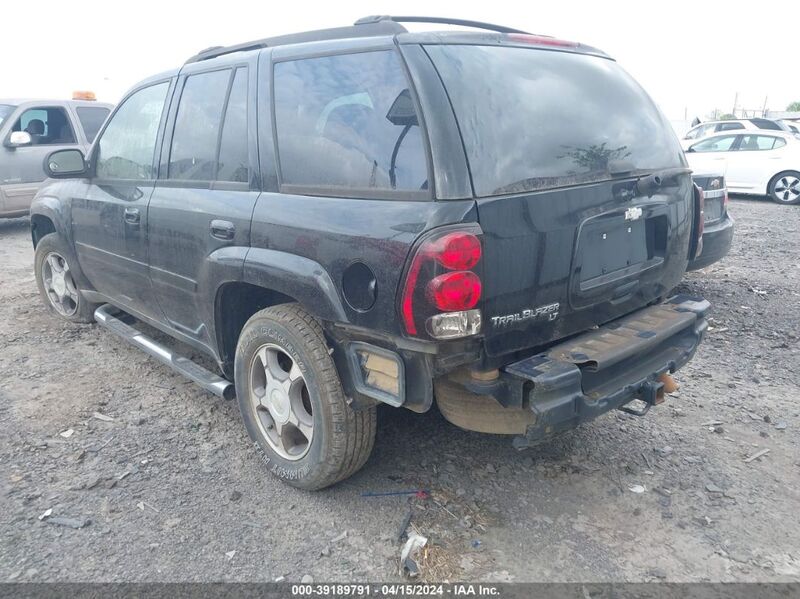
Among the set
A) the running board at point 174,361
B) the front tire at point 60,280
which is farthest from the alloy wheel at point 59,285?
the running board at point 174,361

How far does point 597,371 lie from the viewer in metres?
2.47

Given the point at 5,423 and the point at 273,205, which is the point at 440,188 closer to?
the point at 273,205

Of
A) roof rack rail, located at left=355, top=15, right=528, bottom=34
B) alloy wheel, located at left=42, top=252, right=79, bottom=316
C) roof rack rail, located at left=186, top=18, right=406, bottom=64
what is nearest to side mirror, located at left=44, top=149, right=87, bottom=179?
alloy wheel, located at left=42, top=252, right=79, bottom=316

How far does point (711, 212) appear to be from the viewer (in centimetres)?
518

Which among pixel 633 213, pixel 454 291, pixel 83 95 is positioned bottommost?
pixel 454 291

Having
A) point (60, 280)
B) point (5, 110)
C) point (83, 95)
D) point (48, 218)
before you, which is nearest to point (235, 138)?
point (48, 218)

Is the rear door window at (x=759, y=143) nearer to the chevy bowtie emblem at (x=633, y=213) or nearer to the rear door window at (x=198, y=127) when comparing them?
the chevy bowtie emblem at (x=633, y=213)

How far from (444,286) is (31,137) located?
9.31 meters

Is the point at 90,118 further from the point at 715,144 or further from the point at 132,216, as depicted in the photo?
the point at 715,144

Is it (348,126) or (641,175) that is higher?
(348,126)

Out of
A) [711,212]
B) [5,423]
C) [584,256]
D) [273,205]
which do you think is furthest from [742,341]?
[5,423]

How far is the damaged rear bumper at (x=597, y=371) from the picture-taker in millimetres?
2322

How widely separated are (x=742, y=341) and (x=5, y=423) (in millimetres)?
4996

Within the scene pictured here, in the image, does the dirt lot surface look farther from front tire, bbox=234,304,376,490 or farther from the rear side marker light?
the rear side marker light
